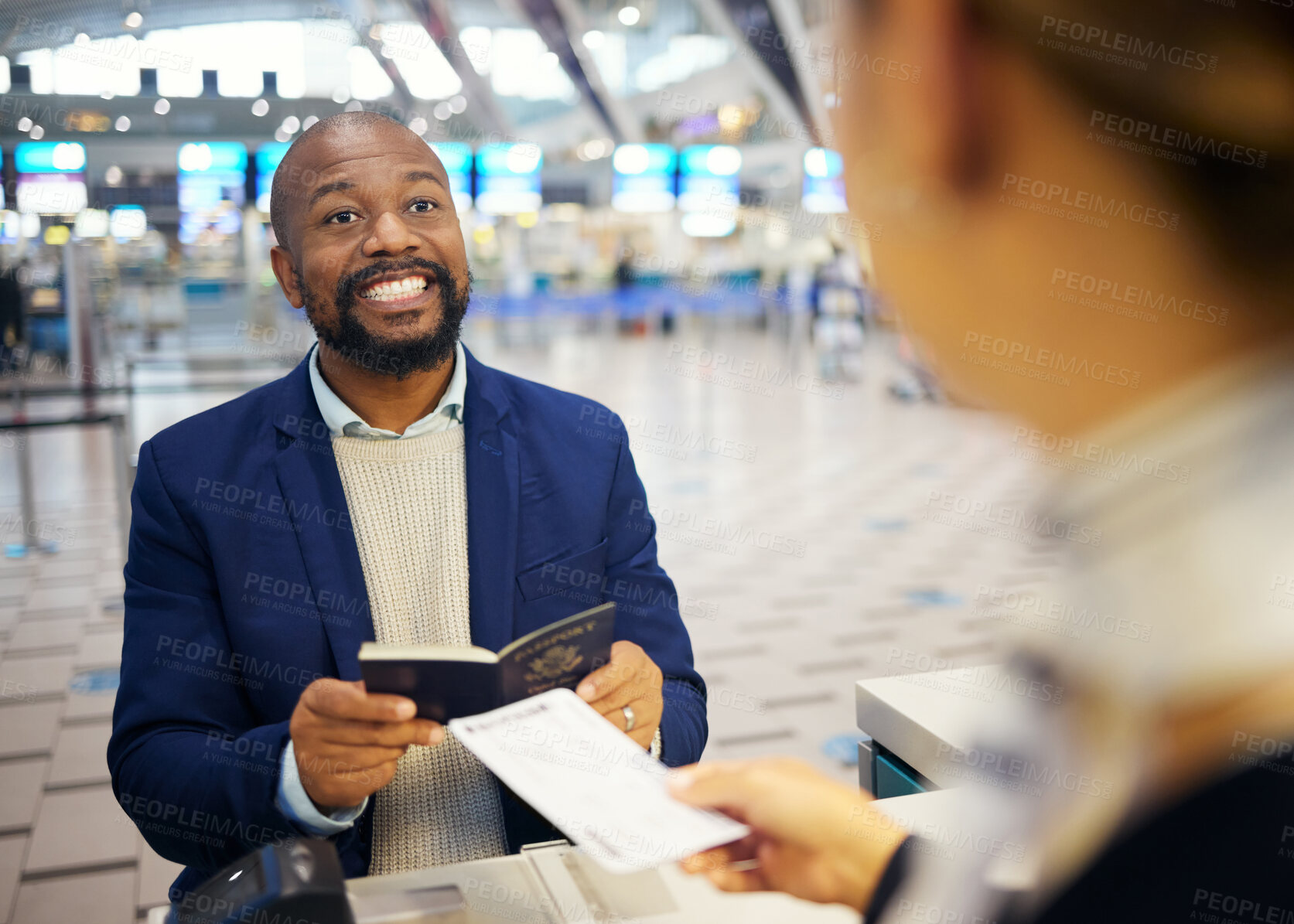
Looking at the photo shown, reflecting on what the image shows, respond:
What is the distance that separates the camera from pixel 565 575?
5.72 feet

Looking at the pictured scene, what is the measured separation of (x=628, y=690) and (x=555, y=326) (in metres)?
20.8

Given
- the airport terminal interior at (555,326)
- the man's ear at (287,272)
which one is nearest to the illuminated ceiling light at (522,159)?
the airport terminal interior at (555,326)

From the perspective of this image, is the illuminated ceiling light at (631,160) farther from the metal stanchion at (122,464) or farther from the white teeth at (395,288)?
the white teeth at (395,288)

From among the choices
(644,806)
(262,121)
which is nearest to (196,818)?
(644,806)

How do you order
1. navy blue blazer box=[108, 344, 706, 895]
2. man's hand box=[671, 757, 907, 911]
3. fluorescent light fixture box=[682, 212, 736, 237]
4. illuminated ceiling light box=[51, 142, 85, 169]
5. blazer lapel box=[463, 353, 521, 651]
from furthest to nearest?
A: fluorescent light fixture box=[682, 212, 736, 237], illuminated ceiling light box=[51, 142, 85, 169], blazer lapel box=[463, 353, 521, 651], navy blue blazer box=[108, 344, 706, 895], man's hand box=[671, 757, 907, 911]

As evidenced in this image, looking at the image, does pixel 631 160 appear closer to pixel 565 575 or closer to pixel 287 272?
pixel 287 272

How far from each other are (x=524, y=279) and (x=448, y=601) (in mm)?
18671

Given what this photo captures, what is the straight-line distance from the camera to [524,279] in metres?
19.8

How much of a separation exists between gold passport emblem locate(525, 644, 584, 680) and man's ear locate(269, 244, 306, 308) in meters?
0.93

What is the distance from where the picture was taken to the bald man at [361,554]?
146 cm

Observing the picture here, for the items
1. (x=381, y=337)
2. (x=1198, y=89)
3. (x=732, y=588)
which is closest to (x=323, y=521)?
(x=381, y=337)

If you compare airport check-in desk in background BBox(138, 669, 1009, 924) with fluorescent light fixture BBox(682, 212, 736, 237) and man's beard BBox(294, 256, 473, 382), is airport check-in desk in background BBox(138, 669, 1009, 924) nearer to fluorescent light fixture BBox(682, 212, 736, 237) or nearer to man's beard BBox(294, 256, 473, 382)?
man's beard BBox(294, 256, 473, 382)

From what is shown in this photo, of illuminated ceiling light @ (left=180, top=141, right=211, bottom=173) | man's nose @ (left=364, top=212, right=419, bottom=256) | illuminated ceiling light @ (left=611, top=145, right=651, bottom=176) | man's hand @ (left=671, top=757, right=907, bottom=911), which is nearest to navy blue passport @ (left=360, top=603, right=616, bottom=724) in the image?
man's hand @ (left=671, top=757, right=907, bottom=911)

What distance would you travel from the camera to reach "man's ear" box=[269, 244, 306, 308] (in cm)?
188
